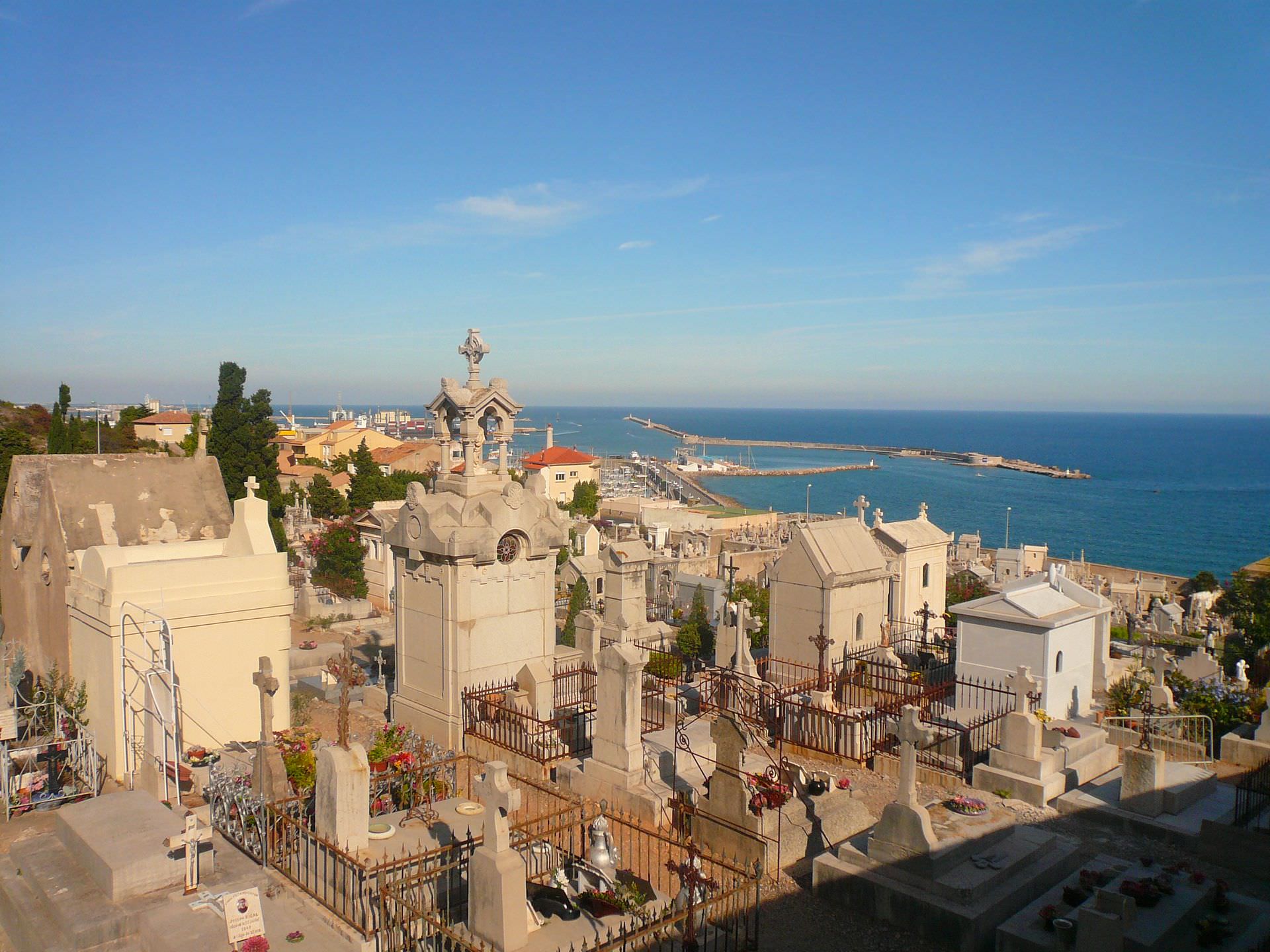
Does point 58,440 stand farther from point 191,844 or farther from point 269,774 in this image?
point 191,844

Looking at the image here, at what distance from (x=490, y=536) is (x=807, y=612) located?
257 inches

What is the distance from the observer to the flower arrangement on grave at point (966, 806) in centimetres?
969

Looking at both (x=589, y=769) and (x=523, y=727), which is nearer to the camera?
(x=589, y=769)

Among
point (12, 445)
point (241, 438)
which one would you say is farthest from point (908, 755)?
point (241, 438)

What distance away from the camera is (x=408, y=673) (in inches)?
507

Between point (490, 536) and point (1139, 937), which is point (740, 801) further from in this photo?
point (490, 536)

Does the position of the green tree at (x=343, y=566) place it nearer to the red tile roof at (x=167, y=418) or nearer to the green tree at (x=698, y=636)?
the green tree at (x=698, y=636)

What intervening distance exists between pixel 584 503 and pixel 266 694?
180 feet

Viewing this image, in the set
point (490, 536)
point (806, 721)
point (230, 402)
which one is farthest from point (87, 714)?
point (230, 402)

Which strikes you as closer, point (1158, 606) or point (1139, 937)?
point (1139, 937)

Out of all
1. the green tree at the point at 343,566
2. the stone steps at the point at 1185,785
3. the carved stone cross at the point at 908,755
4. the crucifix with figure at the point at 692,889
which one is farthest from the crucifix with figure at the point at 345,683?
the green tree at the point at 343,566

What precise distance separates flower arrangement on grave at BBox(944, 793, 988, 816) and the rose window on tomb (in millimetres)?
6303

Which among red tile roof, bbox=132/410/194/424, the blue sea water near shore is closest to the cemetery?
red tile roof, bbox=132/410/194/424

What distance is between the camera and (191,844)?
6449 millimetres
